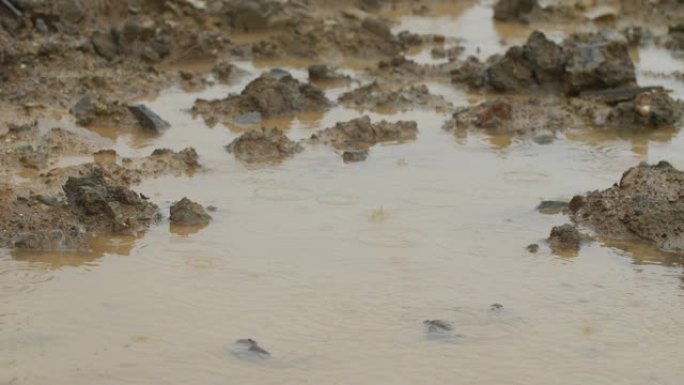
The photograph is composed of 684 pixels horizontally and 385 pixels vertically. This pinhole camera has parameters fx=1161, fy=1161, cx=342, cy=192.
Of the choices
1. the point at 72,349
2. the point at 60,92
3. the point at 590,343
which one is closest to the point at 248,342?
the point at 72,349

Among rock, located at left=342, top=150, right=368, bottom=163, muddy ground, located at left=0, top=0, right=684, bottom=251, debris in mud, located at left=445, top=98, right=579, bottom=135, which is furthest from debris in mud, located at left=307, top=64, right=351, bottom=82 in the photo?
rock, located at left=342, top=150, right=368, bottom=163

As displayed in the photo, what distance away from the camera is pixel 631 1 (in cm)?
1557

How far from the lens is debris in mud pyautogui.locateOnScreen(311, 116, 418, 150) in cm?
925

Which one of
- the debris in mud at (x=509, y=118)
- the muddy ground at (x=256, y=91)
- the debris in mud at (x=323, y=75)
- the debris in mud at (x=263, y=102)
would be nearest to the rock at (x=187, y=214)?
the muddy ground at (x=256, y=91)

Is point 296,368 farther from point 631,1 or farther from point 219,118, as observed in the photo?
point 631,1

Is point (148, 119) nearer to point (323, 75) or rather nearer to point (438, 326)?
point (323, 75)

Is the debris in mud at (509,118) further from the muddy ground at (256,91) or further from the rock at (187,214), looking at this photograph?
the rock at (187,214)

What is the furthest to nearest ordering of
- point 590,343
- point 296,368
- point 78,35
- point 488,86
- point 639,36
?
point 639,36
point 78,35
point 488,86
point 590,343
point 296,368

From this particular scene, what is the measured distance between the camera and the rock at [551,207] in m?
7.64

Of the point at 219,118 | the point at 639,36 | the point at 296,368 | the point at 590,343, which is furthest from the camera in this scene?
the point at 639,36

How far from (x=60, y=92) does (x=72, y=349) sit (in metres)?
5.18

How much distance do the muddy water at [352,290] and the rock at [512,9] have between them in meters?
6.44

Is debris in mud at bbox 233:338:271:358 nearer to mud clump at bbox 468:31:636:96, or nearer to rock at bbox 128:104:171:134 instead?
rock at bbox 128:104:171:134

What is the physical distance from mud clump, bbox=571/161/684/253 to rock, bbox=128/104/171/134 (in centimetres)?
353
